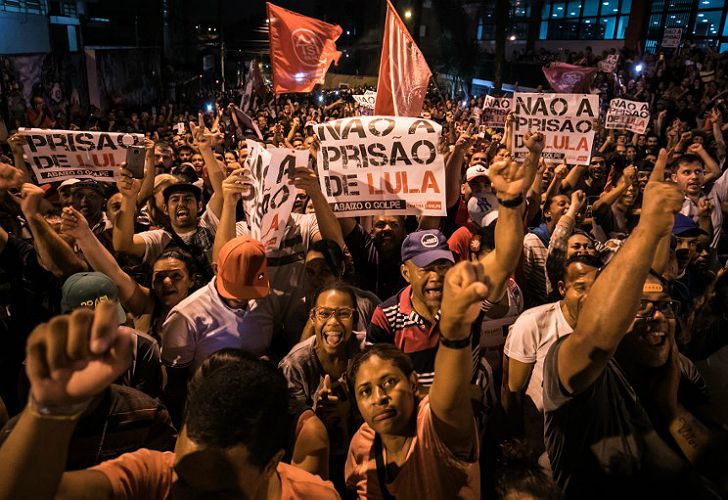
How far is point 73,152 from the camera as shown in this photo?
200 inches

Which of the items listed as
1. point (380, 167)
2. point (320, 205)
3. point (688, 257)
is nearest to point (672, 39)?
point (688, 257)

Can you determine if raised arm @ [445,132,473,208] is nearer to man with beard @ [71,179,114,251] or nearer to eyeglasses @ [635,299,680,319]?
eyeglasses @ [635,299,680,319]

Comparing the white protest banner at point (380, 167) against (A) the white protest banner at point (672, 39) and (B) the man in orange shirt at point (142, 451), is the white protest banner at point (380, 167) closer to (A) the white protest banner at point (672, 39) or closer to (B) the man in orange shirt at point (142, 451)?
(B) the man in orange shirt at point (142, 451)

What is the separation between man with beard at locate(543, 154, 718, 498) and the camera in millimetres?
1884

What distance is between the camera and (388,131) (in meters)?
4.18

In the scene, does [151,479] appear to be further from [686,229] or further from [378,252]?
[686,229]

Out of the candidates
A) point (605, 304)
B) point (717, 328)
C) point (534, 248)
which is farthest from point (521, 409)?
point (534, 248)

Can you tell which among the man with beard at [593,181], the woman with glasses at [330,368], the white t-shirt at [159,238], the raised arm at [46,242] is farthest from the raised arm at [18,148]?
the man with beard at [593,181]

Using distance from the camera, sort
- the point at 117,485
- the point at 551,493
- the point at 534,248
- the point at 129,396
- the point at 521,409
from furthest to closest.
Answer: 1. the point at 534,248
2. the point at 521,409
3. the point at 129,396
4. the point at 551,493
5. the point at 117,485

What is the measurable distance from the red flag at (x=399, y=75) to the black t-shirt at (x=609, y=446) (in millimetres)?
4923

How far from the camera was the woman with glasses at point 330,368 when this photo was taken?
107 inches

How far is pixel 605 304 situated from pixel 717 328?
53.5 inches

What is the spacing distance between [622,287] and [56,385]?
70.0 inches

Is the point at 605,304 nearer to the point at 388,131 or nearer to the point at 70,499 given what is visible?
the point at 70,499
